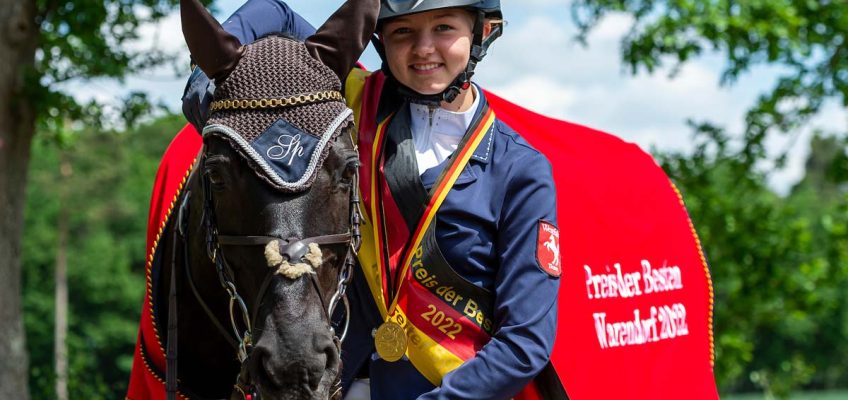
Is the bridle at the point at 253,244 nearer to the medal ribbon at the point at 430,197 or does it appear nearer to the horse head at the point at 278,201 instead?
the horse head at the point at 278,201

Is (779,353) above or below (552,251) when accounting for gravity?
below

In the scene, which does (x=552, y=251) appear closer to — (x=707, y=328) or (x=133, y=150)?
(x=707, y=328)

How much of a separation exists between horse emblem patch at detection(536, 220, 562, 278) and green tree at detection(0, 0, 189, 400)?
5.04 metres

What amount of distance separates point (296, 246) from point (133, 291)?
4638 centimetres

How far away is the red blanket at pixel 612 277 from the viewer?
12.5 feet

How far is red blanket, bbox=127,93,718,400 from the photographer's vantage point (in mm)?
3814

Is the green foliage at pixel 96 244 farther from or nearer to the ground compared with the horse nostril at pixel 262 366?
nearer to the ground

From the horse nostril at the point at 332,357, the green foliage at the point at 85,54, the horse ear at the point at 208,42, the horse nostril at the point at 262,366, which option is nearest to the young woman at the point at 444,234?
the horse ear at the point at 208,42

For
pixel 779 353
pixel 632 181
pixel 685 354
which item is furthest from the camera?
pixel 779 353

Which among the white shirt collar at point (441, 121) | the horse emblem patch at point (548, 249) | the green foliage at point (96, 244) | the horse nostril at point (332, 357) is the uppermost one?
the white shirt collar at point (441, 121)

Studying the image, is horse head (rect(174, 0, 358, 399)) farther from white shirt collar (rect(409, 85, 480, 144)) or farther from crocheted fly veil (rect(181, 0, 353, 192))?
white shirt collar (rect(409, 85, 480, 144))

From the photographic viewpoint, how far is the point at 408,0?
320 centimetres

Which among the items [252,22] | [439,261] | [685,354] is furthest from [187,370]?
[685,354]

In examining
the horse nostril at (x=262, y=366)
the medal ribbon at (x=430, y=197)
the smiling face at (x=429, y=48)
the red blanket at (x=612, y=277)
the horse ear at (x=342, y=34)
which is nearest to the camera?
the horse nostril at (x=262, y=366)
